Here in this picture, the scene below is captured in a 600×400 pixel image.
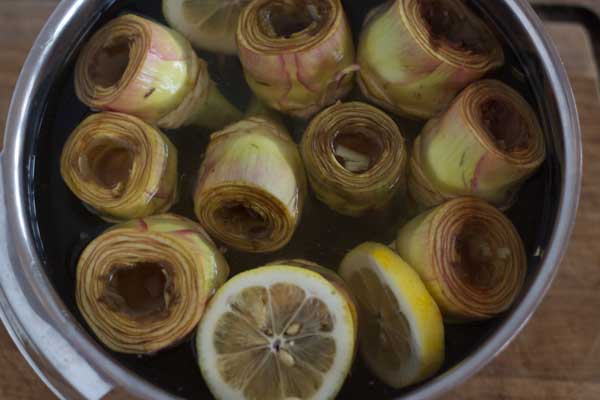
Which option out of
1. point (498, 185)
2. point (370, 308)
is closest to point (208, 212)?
point (370, 308)

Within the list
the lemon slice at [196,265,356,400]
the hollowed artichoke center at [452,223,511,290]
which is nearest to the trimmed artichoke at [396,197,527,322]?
the hollowed artichoke center at [452,223,511,290]

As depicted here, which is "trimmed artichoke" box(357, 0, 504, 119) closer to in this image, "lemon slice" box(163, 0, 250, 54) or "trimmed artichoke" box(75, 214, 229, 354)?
"lemon slice" box(163, 0, 250, 54)

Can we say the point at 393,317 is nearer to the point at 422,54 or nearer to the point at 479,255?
the point at 479,255

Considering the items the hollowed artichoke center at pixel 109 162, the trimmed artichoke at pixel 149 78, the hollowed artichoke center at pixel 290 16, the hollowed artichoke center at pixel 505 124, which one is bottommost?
the hollowed artichoke center at pixel 109 162

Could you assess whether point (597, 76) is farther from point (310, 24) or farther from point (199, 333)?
point (199, 333)

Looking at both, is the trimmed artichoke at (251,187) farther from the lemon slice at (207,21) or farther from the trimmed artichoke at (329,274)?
the lemon slice at (207,21)

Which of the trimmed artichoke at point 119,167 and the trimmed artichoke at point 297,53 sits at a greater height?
the trimmed artichoke at point 297,53

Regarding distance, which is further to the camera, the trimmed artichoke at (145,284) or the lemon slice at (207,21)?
the lemon slice at (207,21)

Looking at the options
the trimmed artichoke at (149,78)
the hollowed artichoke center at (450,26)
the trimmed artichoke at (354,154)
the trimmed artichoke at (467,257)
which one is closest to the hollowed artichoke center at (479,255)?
the trimmed artichoke at (467,257)
